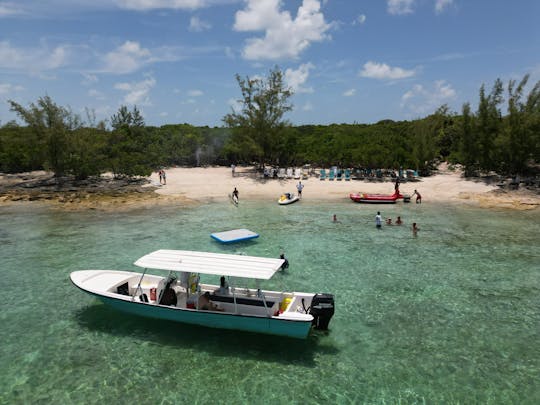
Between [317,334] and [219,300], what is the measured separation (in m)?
3.73

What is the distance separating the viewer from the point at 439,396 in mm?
10453

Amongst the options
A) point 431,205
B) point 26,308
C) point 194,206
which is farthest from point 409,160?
point 26,308

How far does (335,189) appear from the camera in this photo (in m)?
43.2

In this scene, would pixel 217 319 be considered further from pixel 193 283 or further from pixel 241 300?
pixel 193 283

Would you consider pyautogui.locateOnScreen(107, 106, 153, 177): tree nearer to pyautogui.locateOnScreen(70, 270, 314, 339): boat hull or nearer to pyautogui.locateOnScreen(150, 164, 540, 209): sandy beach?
pyautogui.locateOnScreen(150, 164, 540, 209): sandy beach

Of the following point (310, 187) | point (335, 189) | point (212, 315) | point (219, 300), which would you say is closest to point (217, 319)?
point (212, 315)

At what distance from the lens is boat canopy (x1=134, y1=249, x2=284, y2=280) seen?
499 inches

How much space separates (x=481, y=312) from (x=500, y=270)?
5639 mm

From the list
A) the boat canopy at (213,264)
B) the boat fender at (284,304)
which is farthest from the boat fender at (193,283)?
the boat fender at (284,304)

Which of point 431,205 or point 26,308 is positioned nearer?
point 26,308

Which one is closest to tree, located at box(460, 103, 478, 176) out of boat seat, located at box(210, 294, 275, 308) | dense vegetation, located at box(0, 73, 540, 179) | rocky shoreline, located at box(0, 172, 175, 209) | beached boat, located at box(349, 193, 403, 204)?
dense vegetation, located at box(0, 73, 540, 179)

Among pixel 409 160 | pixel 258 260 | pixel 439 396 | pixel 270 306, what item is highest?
pixel 409 160

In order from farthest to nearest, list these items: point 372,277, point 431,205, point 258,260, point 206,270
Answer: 1. point 431,205
2. point 372,277
3. point 258,260
4. point 206,270

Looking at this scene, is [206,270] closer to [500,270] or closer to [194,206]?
[500,270]
